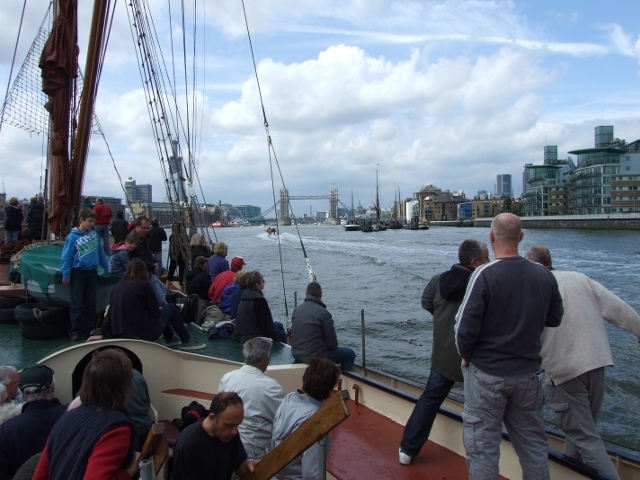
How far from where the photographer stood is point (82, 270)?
6.98m

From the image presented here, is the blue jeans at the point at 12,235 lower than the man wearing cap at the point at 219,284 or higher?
higher

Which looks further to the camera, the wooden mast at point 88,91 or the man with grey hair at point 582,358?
the wooden mast at point 88,91

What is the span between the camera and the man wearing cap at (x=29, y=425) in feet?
10.8

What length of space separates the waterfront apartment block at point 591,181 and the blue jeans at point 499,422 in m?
116

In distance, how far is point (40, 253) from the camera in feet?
24.7

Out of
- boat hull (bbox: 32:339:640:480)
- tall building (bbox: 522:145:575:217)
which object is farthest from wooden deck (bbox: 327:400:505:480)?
tall building (bbox: 522:145:575:217)

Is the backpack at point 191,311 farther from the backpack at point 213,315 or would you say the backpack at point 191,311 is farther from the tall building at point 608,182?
the tall building at point 608,182

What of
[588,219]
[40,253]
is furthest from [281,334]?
[588,219]

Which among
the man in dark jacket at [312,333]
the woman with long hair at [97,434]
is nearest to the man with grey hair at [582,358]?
the man in dark jacket at [312,333]

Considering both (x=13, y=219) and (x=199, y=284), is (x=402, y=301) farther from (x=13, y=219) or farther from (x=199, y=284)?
(x=199, y=284)

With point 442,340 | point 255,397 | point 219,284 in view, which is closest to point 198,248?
point 219,284

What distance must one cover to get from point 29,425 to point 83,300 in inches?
156

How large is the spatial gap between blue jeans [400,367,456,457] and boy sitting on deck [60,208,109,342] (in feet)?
14.9

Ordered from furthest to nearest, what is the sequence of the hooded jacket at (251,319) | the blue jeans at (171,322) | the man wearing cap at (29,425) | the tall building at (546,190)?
the tall building at (546,190) < the hooded jacket at (251,319) < the blue jeans at (171,322) < the man wearing cap at (29,425)
